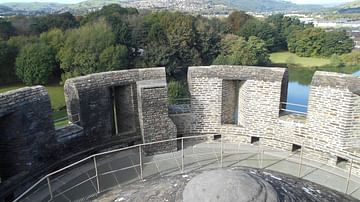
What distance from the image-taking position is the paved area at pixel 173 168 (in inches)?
317

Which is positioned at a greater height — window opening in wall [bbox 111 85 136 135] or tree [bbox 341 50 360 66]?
window opening in wall [bbox 111 85 136 135]

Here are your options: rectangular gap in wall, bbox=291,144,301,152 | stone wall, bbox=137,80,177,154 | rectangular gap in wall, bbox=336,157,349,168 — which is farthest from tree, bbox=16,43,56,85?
rectangular gap in wall, bbox=336,157,349,168

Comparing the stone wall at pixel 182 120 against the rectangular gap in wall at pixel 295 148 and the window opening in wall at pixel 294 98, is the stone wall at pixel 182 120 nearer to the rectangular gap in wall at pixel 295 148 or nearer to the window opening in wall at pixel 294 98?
the window opening in wall at pixel 294 98

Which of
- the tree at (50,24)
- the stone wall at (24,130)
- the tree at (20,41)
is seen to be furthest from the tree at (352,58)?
the stone wall at (24,130)

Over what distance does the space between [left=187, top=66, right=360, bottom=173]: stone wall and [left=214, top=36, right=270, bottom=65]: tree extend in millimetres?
30653

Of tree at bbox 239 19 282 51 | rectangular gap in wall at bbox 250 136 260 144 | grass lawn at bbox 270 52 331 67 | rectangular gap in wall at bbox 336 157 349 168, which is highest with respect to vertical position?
rectangular gap in wall at bbox 250 136 260 144

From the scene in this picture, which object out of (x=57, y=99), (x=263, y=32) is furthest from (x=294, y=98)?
(x=57, y=99)

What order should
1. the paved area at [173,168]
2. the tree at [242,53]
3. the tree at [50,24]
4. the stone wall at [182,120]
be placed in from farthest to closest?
the tree at [50,24], the tree at [242,53], the stone wall at [182,120], the paved area at [173,168]

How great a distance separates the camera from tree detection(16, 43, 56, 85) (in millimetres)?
37719

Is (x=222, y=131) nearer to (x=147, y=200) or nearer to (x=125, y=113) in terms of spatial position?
(x=125, y=113)

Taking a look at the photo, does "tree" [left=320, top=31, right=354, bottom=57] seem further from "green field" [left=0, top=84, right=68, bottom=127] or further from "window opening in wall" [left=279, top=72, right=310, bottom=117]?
"green field" [left=0, top=84, right=68, bottom=127]

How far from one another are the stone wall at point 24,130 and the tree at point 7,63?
114 feet

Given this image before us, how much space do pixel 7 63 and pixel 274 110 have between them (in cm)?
3790

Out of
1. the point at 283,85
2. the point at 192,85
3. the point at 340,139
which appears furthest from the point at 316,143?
the point at 192,85
